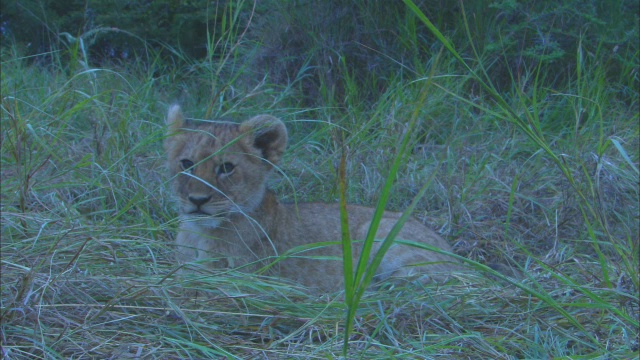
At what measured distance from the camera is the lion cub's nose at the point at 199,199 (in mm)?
3971

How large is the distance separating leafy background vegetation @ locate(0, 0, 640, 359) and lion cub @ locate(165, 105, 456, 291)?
0.87 ft

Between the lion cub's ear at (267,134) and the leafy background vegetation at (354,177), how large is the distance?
319mm

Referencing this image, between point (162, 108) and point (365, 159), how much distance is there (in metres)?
2.20

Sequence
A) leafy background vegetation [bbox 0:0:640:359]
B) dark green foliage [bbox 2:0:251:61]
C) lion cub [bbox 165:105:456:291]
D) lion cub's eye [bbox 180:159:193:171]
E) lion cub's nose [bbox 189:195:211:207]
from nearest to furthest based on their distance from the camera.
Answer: leafy background vegetation [bbox 0:0:640:359] < lion cub's nose [bbox 189:195:211:207] < lion cub [bbox 165:105:456:291] < lion cub's eye [bbox 180:159:193:171] < dark green foliage [bbox 2:0:251:61]

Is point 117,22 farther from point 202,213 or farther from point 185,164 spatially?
point 202,213

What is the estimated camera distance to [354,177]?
18.3 feet

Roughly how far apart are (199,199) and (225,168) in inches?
11.8

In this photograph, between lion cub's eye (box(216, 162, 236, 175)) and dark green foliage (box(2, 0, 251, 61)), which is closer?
lion cub's eye (box(216, 162, 236, 175))

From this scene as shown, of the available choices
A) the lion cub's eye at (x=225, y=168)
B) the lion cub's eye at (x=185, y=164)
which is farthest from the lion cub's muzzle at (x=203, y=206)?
the lion cub's eye at (x=185, y=164)

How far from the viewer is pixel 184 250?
13.9 ft

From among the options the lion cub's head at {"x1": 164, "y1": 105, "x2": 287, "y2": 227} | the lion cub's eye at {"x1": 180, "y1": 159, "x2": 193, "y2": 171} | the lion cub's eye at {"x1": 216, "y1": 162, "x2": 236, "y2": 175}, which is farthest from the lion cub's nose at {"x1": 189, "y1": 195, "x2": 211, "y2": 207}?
the lion cub's eye at {"x1": 180, "y1": 159, "x2": 193, "y2": 171}

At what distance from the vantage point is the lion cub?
4074 millimetres

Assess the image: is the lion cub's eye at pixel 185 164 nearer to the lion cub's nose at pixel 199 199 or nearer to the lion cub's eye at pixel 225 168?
the lion cub's eye at pixel 225 168

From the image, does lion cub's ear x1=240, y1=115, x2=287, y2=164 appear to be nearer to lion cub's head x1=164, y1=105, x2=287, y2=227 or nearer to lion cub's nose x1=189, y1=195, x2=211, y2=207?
lion cub's head x1=164, y1=105, x2=287, y2=227
